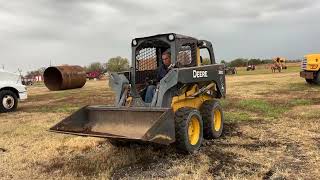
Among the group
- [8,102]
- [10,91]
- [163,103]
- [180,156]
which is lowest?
[180,156]

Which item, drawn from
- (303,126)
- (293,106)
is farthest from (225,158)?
(293,106)

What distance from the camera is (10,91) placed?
1605 centimetres

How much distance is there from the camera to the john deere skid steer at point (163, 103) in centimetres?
717

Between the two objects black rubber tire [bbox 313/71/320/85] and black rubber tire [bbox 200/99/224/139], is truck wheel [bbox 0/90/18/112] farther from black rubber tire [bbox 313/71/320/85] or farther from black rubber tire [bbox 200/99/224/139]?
black rubber tire [bbox 313/71/320/85]

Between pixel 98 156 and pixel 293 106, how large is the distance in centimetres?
776

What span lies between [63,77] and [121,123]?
1683 centimetres

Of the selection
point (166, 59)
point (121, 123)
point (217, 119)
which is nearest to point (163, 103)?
point (121, 123)

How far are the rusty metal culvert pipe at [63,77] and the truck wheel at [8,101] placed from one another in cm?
756

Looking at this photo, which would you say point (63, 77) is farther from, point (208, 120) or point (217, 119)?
point (208, 120)

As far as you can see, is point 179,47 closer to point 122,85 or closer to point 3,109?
point 122,85

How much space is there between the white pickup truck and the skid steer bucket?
8.67 m

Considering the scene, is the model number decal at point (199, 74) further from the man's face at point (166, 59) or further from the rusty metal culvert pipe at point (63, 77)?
the rusty metal culvert pipe at point (63, 77)

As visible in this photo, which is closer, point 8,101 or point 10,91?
point 8,101

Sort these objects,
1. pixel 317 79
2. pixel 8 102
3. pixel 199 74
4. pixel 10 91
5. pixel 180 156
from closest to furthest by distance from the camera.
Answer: pixel 180 156
pixel 199 74
pixel 8 102
pixel 10 91
pixel 317 79
